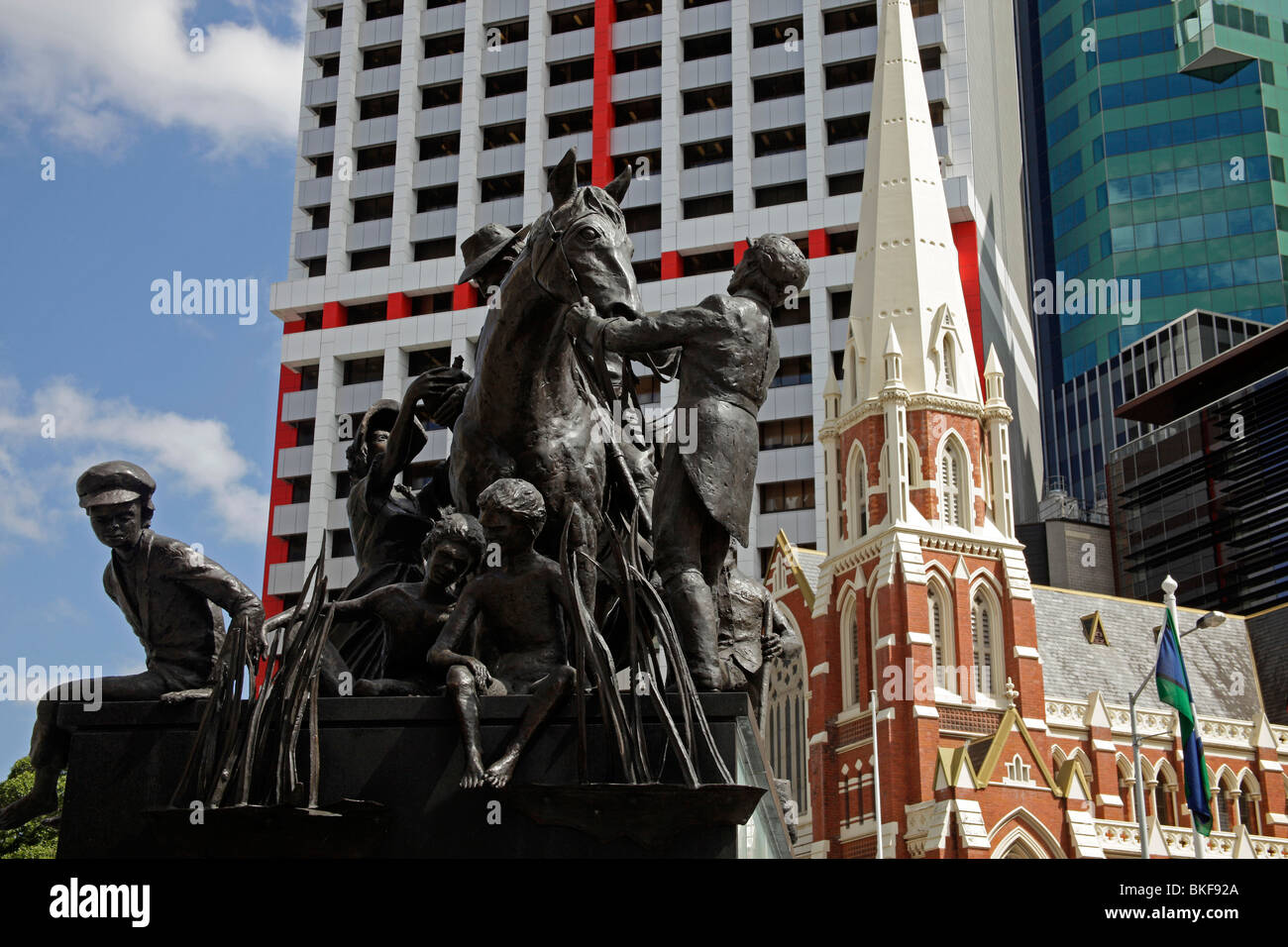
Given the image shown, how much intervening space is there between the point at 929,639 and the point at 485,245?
48.5m

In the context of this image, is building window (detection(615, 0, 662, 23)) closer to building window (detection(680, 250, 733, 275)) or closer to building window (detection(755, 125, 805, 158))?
building window (detection(755, 125, 805, 158))

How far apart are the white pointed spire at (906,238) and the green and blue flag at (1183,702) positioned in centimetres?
2008

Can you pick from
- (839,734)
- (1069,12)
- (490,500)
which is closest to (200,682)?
(490,500)

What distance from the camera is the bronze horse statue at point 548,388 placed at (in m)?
7.26

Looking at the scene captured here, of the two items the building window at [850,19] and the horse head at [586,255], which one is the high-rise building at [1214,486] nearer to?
the building window at [850,19]

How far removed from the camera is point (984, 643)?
187ft

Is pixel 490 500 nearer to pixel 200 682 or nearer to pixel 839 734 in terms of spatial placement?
pixel 200 682

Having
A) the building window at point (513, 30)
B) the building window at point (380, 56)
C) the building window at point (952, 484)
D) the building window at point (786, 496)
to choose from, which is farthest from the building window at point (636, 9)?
the building window at point (952, 484)

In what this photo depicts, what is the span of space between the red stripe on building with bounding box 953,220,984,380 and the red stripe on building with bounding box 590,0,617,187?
15.4m

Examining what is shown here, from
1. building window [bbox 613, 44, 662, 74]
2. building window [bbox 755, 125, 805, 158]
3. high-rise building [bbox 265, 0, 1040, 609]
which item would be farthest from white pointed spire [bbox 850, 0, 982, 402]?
building window [bbox 613, 44, 662, 74]

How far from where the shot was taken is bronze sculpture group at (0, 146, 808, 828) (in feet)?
22.2

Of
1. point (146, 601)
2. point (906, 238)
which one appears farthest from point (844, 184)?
point (146, 601)
